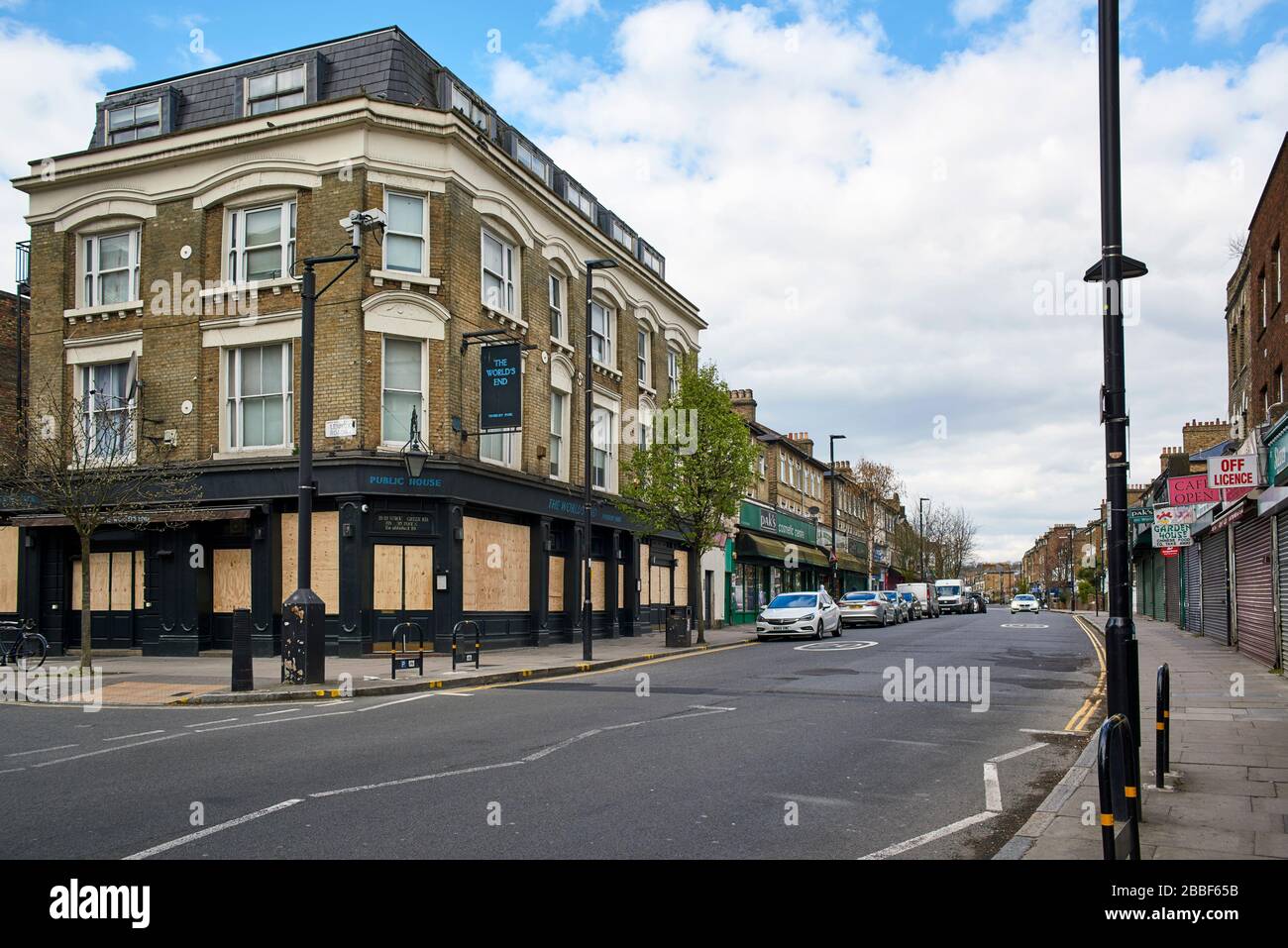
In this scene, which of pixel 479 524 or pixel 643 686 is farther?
pixel 479 524

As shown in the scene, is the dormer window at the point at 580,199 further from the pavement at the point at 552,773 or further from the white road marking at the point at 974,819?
the white road marking at the point at 974,819

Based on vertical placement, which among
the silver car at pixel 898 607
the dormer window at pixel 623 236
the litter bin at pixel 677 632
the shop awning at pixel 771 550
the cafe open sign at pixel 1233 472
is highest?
the dormer window at pixel 623 236

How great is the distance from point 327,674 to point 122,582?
981 cm

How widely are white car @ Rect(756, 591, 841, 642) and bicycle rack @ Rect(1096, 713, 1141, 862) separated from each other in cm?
2515

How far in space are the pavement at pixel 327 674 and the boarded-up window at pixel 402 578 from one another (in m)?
1.09

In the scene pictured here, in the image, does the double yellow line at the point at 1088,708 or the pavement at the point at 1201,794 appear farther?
the double yellow line at the point at 1088,708

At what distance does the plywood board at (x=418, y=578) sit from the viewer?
890 inches

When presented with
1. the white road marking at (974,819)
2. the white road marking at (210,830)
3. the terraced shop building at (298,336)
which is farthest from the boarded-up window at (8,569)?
the white road marking at (974,819)

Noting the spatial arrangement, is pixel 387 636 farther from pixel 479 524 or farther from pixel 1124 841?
pixel 1124 841

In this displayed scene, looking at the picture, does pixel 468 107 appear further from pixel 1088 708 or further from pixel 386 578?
pixel 1088 708
